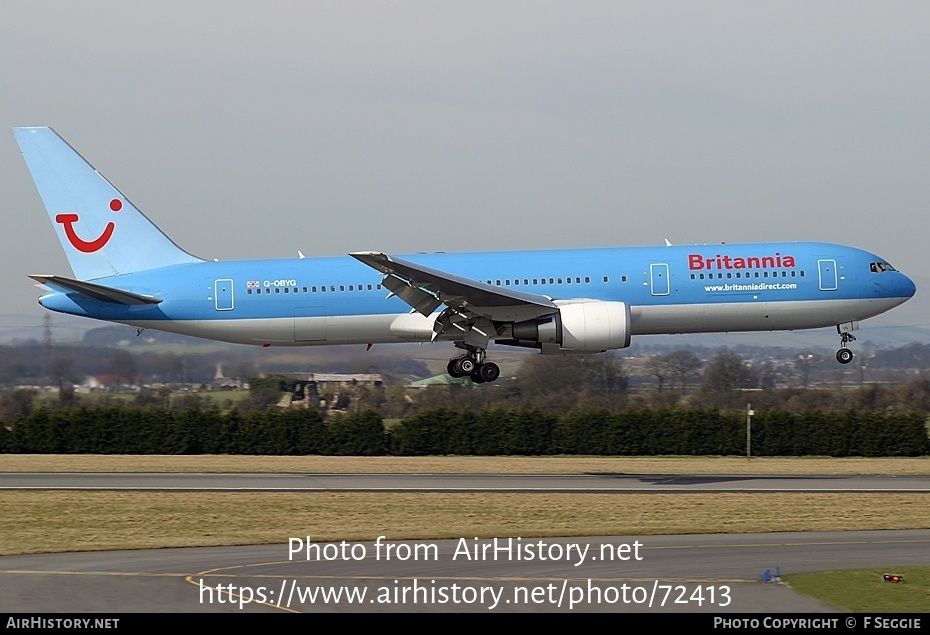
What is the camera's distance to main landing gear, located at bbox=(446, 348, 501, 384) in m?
40.8

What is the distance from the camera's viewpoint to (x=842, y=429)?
57.3 meters

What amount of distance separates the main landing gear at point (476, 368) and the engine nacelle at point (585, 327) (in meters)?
3.05

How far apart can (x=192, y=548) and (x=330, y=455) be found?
103 ft

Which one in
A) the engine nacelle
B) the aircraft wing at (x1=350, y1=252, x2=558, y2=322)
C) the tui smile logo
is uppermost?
the tui smile logo

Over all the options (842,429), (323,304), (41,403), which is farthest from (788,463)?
(41,403)

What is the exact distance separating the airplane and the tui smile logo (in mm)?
142

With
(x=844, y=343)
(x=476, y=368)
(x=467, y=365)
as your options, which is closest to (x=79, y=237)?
(x=467, y=365)

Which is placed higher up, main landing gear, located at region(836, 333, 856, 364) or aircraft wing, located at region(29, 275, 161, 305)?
aircraft wing, located at region(29, 275, 161, 305)

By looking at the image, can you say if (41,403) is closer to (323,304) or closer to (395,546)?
(323,304)

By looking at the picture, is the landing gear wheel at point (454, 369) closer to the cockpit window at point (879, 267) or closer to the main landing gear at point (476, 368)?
the main landing gear at point (476, 368)

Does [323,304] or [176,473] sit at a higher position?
[323,304]

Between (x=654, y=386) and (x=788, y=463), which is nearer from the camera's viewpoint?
(x=788, y=463)

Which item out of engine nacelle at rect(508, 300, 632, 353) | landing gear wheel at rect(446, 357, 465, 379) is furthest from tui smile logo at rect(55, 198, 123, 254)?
engine nacelle at rect(508, 300, 632, 353)

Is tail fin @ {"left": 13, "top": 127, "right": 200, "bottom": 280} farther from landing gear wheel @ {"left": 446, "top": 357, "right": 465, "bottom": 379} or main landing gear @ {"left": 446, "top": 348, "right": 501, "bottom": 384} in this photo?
main landing gear @ {"left": 446, "top": 348, "right": 501, "bottom": 384}
